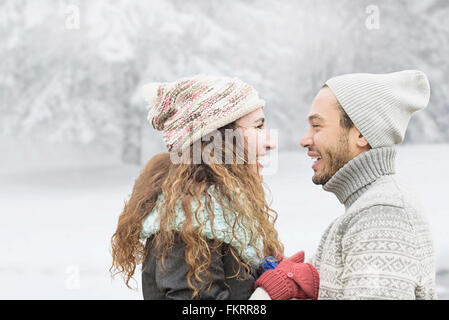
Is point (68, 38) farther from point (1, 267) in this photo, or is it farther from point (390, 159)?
point (390, 159)

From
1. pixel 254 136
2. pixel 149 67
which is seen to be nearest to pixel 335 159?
pixel 254 136

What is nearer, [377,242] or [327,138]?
[377,242]

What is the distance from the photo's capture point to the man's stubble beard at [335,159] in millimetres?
1889

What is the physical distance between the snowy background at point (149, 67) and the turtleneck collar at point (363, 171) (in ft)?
18.1

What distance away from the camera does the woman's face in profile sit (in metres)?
2.02

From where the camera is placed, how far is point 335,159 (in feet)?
6.27

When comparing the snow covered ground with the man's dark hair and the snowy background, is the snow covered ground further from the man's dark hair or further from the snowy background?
the man's dark hair

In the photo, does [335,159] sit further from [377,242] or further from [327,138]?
[377,242]

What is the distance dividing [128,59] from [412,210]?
6749mm

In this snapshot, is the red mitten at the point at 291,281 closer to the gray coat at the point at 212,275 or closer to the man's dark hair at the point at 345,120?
the gray coat at the point at 212,275

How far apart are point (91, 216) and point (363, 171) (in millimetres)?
5752

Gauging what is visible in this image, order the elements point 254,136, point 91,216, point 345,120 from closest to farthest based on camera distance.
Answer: point 345,120 → point 254,136 → point 91,216

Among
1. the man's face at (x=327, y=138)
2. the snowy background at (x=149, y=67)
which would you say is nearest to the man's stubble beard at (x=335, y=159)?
the man's face at (x=327, y=138)

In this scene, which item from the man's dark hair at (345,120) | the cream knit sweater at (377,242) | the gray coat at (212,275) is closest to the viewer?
the cream knit sweater at (377,242)
